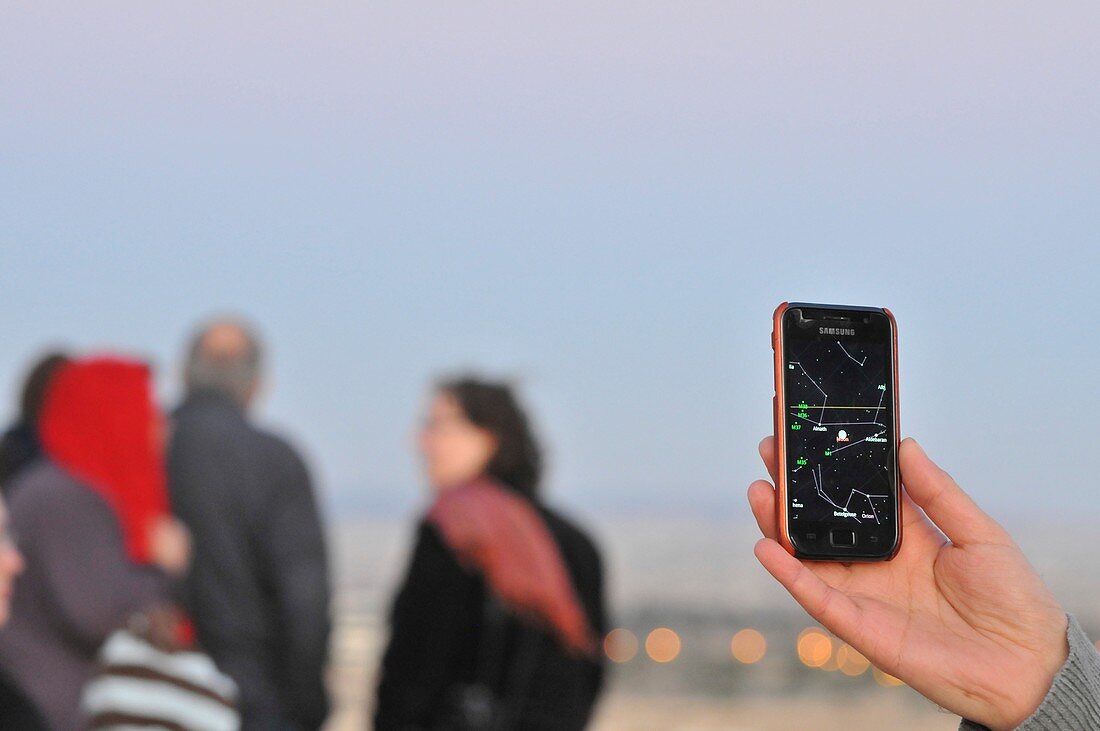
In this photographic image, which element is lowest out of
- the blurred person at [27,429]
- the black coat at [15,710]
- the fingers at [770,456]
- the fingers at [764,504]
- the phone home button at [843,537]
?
the black coat at [15,710]

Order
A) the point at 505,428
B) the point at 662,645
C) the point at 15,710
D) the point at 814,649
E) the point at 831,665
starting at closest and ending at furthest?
1. the point at 15,710
2. the point at 505,428
3. the point at 831,665
4. the point at 662,645
5. the point at 814,649

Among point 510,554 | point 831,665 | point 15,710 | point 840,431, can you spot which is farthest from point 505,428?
point 831,665

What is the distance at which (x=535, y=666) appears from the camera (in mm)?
4117

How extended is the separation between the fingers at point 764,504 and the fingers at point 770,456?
0.02 metres

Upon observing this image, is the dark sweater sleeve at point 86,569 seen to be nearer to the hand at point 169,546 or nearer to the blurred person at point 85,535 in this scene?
the blurred person at point 85,535

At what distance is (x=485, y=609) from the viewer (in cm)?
407

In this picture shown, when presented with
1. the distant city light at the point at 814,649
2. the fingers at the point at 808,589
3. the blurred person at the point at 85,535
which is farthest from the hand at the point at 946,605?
the distant city light at the point at 814,649

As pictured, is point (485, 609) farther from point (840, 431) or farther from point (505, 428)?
point (840, 431)

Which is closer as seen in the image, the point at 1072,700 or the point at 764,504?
the point at 1072,700

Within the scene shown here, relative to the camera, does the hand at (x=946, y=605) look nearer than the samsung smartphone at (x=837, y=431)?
Yes

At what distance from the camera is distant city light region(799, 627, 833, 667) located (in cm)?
1254

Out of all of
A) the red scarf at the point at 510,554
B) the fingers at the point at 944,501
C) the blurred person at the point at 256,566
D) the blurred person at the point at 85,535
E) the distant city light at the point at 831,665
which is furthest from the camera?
the distant city light at the point at 831,665

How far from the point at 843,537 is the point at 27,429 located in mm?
4151

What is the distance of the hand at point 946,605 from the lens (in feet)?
4.73
